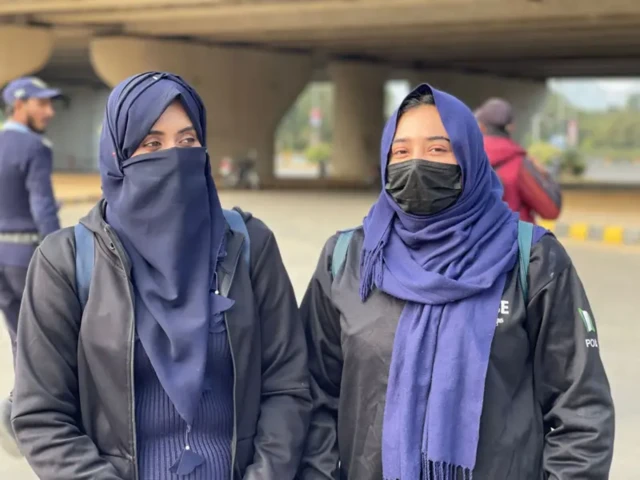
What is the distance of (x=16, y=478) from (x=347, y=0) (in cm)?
1242

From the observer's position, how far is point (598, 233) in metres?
13.1

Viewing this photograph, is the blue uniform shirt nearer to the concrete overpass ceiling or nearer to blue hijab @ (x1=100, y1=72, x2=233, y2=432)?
blue hijab @ (x1=100, y1=72, x2=233, y2=432)

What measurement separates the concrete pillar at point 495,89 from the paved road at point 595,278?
32.2 feet

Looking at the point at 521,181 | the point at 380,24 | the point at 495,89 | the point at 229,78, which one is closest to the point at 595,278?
the point at 521,181

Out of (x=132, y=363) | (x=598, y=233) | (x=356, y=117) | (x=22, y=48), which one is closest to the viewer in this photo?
(x=132, y=363)

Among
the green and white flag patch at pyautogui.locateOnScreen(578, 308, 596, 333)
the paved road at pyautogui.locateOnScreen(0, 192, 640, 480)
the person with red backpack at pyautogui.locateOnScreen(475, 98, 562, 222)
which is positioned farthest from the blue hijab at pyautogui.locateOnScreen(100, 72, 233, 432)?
the person with red backpack at pyautogui.locateOnScreen(475, 98, 562, 222)

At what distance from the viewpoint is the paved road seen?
4848 millimetres

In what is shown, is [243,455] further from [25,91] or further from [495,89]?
[495,89]

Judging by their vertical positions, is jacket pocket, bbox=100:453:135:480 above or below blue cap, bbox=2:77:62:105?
below

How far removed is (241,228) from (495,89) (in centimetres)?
2952

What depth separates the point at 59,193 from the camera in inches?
774

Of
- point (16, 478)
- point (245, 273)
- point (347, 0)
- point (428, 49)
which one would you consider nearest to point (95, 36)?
point (347, 0)

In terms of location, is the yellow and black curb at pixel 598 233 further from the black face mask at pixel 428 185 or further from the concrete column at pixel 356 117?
the concrete column at pixel 356 117

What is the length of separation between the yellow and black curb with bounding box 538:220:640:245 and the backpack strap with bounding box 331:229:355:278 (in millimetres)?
10626
